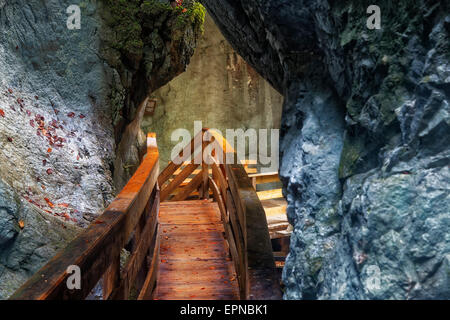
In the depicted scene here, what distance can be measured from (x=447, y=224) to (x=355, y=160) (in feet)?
3.03

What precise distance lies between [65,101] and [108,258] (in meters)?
4.47

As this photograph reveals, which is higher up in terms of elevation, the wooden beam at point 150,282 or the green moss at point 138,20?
the green moss at point 138,20

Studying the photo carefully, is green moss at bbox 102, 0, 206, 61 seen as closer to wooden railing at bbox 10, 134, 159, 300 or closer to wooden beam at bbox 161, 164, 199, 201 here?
wooden beam at bbox 161, 164, 199, 201

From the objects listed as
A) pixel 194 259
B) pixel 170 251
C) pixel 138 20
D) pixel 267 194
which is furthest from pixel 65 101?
pixel 267 194

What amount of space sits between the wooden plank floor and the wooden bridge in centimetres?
1

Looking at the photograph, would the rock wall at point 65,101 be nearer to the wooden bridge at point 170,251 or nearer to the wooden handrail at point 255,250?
the wooden bridge at point 170,251

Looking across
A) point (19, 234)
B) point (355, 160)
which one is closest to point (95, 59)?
point (19, 234)

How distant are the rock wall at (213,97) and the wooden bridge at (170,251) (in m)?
9.97

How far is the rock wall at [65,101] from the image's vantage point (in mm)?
3418

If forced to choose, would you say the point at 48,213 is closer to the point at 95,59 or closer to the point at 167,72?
the point at 95,59

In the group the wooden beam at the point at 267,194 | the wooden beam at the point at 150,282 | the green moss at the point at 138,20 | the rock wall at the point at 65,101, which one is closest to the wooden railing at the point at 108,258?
the wooden beam at the point at 150,282

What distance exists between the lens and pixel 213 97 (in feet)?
54.9

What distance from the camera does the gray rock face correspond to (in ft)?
5.63

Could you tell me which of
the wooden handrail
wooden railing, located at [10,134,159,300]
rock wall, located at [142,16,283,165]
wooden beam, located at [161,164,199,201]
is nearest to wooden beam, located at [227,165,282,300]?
the wooden handrail
